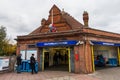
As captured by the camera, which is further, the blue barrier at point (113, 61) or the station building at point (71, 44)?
the blue barrier at point (113, 61)

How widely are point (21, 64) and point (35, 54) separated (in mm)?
1782

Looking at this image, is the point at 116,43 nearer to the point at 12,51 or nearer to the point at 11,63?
the point at 11,63

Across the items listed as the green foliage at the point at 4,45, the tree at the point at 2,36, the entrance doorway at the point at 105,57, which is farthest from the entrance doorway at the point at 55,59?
the green foliage at the point at 4,45

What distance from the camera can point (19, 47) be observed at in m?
16.5

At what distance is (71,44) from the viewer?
13320mm

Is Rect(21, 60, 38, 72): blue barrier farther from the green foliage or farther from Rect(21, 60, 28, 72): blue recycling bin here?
the green foliage

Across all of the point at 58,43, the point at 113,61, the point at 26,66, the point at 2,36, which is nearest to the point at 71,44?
the point at 58,43

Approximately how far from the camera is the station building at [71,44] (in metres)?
13.2

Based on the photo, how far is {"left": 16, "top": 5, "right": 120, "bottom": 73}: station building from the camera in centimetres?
1319

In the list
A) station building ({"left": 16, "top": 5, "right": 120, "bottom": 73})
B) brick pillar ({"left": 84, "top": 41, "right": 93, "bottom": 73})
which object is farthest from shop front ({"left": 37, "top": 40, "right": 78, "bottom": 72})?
brick pillar ({"left": 84, "top": 41, "right": 93, "bottom": 73})

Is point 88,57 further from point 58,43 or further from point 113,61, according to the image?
point 113,61

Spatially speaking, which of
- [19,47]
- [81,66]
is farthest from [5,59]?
[81,66]

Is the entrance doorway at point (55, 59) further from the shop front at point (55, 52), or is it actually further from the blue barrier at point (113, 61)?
the blue barrier at point (113, 61)

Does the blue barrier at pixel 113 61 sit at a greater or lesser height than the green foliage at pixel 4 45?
lesser
